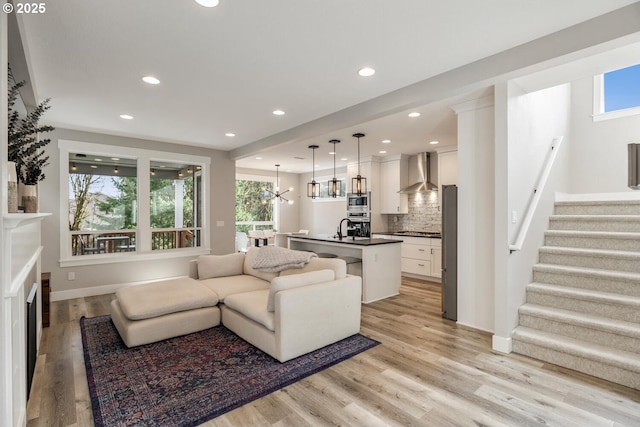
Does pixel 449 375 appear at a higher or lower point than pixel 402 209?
lower

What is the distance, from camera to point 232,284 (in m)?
4.00

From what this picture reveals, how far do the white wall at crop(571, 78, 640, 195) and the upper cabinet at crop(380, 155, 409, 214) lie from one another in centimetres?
291

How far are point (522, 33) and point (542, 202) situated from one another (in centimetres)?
206

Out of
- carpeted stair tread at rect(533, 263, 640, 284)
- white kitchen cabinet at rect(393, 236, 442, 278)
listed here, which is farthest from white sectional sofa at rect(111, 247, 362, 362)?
white kitchen cabinet at rect(393, 236, 442, 278)

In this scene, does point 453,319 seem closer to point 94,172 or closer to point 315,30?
point 315,30

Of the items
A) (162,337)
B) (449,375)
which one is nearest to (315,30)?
(449,375)

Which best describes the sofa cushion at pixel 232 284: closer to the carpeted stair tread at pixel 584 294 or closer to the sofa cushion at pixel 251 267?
the sofa cushion at pixel 251 267

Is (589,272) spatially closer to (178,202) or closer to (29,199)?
(29,199)

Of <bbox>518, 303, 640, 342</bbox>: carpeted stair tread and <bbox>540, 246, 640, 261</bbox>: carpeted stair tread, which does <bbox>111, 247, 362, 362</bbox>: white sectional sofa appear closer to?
<bbox>518, 303, 640, 342</bbox>: carpeted stair tread

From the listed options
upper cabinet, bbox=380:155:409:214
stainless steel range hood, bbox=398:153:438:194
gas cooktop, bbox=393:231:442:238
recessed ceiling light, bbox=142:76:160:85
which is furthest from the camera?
upper cabinet, bbox=380:155:409:214

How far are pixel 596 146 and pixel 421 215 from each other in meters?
3.12

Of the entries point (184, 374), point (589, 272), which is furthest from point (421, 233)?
point (184, 374)

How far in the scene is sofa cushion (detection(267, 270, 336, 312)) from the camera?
9.40ft

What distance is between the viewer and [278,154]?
6965mm
